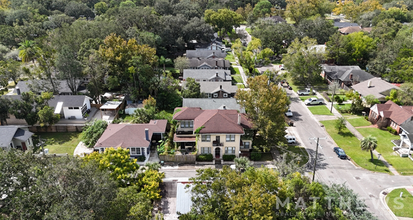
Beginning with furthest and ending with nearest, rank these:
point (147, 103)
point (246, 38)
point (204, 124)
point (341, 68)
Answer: point (246, 38) → point (341, 68) → point (147, 103) → point (204, 124)

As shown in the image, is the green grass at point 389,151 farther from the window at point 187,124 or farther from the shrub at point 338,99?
the window at point 187,124

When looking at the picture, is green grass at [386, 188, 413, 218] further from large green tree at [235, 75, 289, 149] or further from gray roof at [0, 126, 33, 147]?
gray roof at [0, 126, 33, 147]

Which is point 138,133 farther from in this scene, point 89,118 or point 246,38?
point 246,38

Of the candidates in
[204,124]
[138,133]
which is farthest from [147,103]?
[204,124]

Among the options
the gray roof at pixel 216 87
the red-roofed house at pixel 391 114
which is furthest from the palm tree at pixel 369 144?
the gray roof at pixel 216 87

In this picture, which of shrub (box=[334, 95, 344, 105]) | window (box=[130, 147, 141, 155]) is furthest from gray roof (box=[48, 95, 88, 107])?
shrub (box=[334, 95, 344, 105])

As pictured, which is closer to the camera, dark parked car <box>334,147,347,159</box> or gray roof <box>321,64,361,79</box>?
dark parked car <box>334,147,347,159</box>

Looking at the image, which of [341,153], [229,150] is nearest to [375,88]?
[341,153]

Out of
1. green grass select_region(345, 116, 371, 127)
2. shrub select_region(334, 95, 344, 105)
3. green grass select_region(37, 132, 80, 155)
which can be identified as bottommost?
green grass select_region(37, 132, 80, 155)
